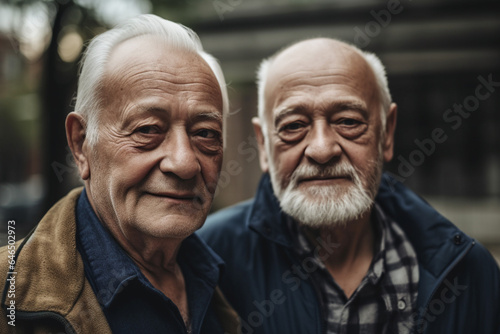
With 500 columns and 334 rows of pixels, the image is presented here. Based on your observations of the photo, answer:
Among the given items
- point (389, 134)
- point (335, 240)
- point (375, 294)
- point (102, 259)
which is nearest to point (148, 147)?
point (102, 259)

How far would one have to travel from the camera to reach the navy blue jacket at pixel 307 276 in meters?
2.13

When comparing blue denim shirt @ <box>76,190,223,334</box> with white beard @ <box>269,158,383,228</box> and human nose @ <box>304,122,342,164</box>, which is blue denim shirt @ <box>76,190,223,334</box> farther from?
human nose @ <box>304,122,342,164</box>

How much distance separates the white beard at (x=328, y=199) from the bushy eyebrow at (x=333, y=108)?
0.28 metres

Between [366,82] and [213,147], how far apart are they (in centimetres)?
106

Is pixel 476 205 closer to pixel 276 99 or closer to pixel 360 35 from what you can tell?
pixel 360 35

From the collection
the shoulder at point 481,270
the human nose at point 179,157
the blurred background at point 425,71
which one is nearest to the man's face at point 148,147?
the human nose at point 179,157

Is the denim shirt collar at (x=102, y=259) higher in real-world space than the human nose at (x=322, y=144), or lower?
lower

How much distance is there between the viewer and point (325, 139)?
2.18 m

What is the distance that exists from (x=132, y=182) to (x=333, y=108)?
112 cm

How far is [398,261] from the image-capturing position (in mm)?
2346

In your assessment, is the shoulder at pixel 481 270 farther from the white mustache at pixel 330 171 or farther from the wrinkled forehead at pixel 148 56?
the wrinkled forehead at pixel 148 56

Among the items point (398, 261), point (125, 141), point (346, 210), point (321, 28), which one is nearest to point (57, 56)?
point (125, 141)

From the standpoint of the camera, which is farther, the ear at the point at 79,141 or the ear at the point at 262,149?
the ear at the point at 262,149

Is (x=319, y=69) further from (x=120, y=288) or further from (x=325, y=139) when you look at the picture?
(x=120, y=288)
